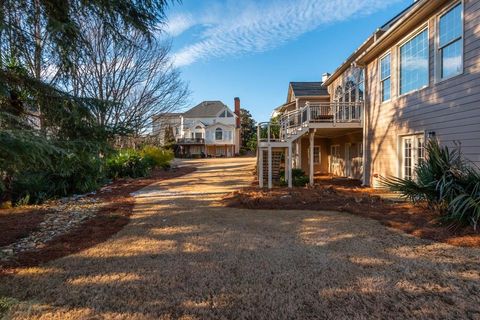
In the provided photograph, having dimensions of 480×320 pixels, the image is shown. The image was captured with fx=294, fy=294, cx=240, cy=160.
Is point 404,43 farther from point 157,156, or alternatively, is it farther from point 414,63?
point 157,156

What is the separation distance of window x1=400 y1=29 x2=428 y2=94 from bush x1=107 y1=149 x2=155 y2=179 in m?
13.5

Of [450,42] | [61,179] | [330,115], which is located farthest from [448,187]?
[61,179]

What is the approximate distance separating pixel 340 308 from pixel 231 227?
322cm

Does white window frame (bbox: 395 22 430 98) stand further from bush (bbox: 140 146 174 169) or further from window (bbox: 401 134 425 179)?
bush (bbox: 140 146 174 169)

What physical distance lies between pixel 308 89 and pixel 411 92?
1104 centimetres

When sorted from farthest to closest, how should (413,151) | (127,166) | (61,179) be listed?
(127,166), (61,179), (413,151)

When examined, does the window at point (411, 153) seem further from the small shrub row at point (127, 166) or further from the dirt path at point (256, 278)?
the small shrub row at point (127, 166)

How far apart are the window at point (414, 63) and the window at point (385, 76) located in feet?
2.54

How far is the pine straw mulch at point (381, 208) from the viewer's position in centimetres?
493

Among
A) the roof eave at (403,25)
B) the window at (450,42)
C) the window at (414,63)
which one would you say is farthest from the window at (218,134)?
the window at (450,42)

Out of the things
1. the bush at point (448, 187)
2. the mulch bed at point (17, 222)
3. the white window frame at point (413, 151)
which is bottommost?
the mulch bed at point (17, 222)

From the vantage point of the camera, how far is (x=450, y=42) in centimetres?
702

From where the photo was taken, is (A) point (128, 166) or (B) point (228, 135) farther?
(B) point (228, 135)

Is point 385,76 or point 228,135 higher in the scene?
point 228,135
